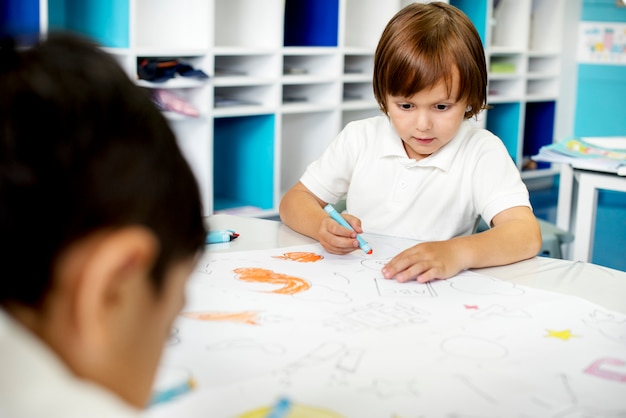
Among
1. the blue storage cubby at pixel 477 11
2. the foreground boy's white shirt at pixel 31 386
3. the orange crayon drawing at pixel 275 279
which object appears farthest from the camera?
the blue storage cubby at pixel 477 11

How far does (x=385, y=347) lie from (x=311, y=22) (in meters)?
2.70

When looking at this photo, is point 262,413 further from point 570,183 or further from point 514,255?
point 570,183

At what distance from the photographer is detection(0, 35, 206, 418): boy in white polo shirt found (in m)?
0.36

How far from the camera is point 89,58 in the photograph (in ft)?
1.38

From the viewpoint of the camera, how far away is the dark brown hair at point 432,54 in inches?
51.1

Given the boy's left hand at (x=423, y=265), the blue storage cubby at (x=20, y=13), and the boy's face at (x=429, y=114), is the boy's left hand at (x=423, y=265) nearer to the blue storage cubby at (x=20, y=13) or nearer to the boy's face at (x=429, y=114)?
the boy's face at (x=429, y=114)

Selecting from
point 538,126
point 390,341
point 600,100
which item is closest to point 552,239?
point 390,341

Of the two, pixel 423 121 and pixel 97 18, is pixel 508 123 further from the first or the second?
pixel 423 121

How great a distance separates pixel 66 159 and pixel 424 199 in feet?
3.68

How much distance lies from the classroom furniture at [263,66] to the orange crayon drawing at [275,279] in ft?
4.79

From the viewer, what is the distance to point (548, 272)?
3.70 feet

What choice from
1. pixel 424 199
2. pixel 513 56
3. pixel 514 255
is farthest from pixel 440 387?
pixel 513 56

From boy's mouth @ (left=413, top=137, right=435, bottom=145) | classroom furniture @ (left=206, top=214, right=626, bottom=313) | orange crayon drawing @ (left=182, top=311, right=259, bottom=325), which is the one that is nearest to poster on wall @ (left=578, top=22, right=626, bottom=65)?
boy's mouth @ (left=413, top=137, right=435, bottom=145)

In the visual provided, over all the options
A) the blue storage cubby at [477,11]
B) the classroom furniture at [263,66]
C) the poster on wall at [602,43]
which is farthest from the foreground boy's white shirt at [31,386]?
the poster on wall at [602,43]
